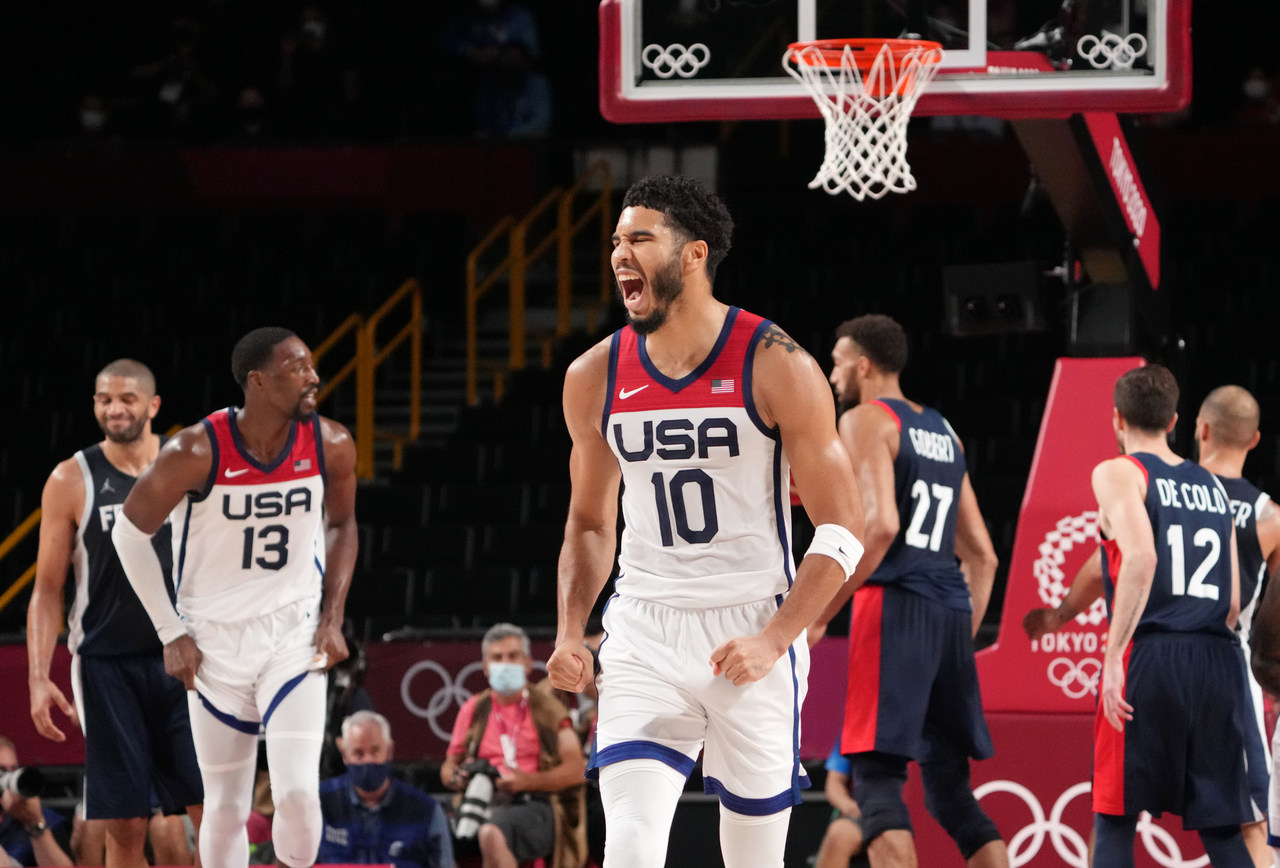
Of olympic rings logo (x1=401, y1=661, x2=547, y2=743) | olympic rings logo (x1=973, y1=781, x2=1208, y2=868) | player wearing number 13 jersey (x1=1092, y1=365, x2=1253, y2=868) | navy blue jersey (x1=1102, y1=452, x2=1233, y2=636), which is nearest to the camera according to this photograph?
player wearing number 13 jersey (x1=1092, y1=365, x2=1253, y2=868)

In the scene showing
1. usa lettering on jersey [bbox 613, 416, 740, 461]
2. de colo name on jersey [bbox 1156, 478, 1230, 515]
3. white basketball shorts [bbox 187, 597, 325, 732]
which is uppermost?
usa lettering on jersey [bbox 613, 416, 740, 461]

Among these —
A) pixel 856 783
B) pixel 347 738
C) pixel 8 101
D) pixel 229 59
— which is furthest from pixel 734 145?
pixel 856 783

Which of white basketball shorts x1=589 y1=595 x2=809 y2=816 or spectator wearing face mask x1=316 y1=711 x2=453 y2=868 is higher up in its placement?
white basketball shorts x1=589 y1=595 x2=809 y2=816

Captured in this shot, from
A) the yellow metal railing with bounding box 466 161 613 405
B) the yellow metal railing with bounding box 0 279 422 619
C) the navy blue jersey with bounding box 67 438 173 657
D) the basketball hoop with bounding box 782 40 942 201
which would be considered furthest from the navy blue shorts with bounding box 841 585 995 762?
the yellow metal railing with bounding box 466 161 613 405

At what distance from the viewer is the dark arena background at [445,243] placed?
12.8m

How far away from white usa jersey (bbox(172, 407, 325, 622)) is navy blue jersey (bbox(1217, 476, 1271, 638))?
132 inches

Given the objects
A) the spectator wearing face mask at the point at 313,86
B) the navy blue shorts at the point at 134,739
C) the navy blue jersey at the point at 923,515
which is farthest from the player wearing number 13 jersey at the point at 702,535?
the spectator wearing face mask at the point at 313,86

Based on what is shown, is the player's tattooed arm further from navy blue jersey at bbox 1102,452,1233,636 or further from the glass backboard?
navy blue jersey at bbox 1102,452,1233,636

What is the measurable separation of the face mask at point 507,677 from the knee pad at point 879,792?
246cm

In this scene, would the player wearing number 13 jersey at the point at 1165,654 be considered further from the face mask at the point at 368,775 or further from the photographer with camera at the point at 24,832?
the photographer with camera at the point at 24,832

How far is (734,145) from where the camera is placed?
16.7 metres

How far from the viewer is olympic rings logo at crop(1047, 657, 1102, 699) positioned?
7746 mm

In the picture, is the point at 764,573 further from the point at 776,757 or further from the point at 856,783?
the point at 856,783

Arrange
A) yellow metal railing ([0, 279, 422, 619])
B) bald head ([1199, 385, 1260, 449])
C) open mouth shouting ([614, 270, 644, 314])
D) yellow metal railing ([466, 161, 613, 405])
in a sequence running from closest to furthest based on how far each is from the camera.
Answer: open mouth shouting ([614, 270, 644, 314])
bald head ([1199, 385, 1260, 449])
yellow metal railing ([0, 279, 422, 619])
yellow metal railing ([466, 161, 613, 405])
